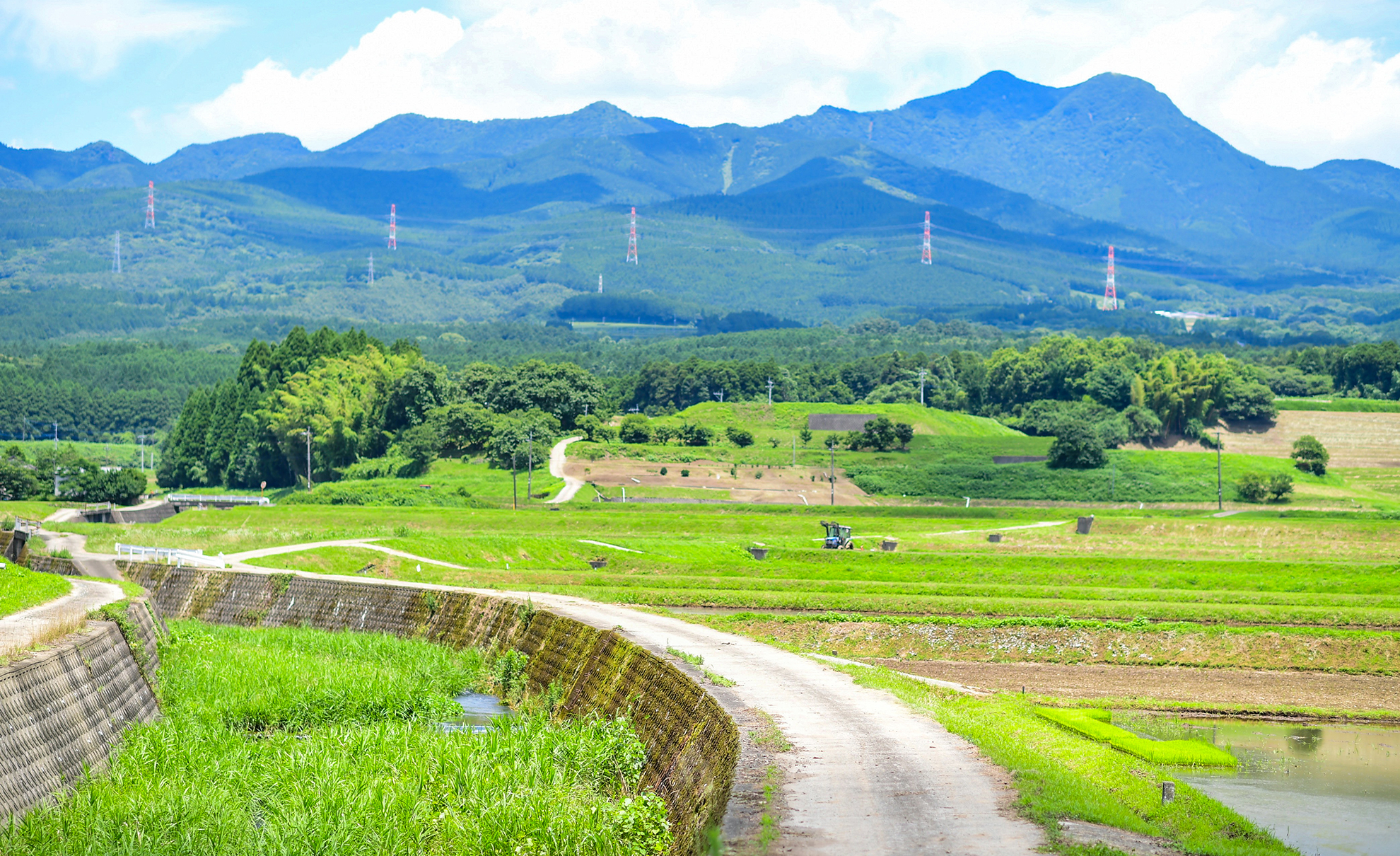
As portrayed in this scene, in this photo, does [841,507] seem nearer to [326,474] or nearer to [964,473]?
[964,473]

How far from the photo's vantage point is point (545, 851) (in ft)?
65.4

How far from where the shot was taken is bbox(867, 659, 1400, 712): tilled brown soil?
37.0 meters

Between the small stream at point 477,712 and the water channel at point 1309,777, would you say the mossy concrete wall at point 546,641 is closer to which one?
the small stream at point 477,712

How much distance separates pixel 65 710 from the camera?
2594cm

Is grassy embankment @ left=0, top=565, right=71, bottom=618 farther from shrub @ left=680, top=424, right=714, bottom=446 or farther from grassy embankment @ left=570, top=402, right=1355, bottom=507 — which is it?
shrub @ left=680, top=424, right=714, bottom=446

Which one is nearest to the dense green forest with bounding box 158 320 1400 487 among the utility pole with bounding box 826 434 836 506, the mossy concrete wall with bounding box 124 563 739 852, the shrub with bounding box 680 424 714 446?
the shrub with bounding box 680 424 714 446

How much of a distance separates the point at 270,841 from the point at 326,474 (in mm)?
131864

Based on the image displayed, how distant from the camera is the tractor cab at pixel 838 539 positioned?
79.2 m

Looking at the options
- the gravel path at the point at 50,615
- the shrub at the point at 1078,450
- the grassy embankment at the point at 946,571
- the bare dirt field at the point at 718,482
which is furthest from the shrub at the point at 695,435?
the gravel path at the point at 50,615

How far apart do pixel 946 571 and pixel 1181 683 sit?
26.5 meters

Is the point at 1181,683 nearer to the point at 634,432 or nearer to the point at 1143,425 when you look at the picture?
the point at 634,432

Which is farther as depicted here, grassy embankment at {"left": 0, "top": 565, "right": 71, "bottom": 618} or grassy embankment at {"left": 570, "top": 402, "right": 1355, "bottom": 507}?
grassy embankment at {"left": 570, "top": 402, "right": 1355, "bottom": 507}

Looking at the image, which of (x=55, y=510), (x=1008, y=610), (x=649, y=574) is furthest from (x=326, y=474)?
(x=1008, y=610)

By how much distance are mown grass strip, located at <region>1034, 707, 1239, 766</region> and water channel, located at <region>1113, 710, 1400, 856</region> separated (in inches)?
17.6
